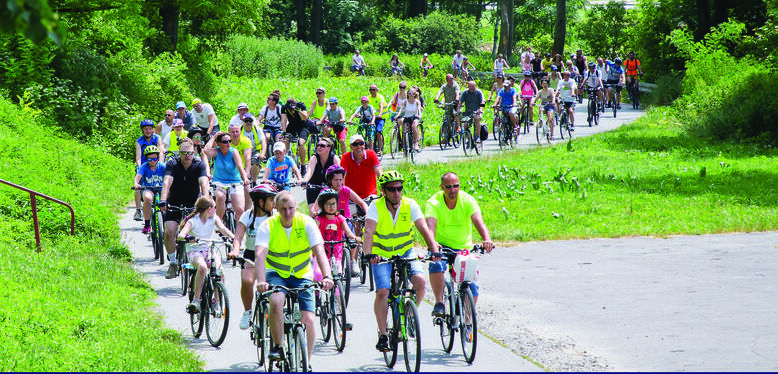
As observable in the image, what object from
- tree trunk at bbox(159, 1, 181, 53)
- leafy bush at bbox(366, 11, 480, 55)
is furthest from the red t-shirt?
leafy bush at bbox(366, 11, 480, 55)

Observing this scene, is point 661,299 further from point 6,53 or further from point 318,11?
point 318,11

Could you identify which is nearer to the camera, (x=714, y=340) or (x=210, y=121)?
(x=714, y=340)

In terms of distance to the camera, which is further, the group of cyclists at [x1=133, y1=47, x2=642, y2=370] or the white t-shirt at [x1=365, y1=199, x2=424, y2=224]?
the white t-shirt at [x1=365, y1=199, x2=424, y2=224]

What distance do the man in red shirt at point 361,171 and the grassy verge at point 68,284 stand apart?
3.10m

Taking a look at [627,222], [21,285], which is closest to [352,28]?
[627,222]

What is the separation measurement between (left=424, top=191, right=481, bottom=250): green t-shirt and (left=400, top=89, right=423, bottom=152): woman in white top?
15.9 m

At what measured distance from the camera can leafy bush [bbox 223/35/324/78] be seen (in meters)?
48.3

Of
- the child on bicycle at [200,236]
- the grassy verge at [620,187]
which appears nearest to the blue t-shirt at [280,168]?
the child on bicycle at [200,236]

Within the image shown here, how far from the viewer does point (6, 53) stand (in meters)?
26.5

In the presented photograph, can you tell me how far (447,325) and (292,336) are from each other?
6.21 feet

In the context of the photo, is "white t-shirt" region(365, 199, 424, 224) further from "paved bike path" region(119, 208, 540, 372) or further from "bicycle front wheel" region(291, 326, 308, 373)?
"bicycle front wheel" region(291, 326, 308, 373)

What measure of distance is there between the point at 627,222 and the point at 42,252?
1033 centimetres

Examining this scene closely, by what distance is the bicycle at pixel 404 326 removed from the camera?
29.2ft

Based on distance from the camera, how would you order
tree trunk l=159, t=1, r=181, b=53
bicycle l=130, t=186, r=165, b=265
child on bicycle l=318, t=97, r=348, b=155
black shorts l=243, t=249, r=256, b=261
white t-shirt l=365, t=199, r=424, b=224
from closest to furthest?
white t-shirt l=365, t=199, r=424, b=224 < black shorts l=243, t=249, r=256, b=261 < bicycle l=130, t=186, r=165, b=265 < child on bicycle l=318, t=97, r=348, b=155 < tree trunk l=159, t=1, r=181, b=53
